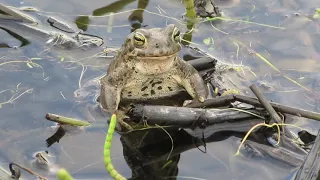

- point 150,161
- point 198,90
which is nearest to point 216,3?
point 198,90

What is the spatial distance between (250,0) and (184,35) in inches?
49.5

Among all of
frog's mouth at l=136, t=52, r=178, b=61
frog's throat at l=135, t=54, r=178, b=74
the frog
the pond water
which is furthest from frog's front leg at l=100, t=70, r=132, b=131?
frog's mouth at l=136, t=52, r=178, b=61

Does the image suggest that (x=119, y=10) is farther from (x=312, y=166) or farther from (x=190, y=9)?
(x=312, y=166)

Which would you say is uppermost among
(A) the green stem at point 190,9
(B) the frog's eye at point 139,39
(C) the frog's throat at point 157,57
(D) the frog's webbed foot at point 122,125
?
(B) the frog's eye at point 139,39

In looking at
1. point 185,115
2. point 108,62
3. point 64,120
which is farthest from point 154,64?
point 108,62

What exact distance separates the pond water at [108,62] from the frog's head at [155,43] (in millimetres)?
803

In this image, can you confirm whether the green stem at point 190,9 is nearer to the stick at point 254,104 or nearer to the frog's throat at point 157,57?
the frog's throat at point 157,57

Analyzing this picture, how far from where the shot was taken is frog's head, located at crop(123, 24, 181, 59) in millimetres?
5020

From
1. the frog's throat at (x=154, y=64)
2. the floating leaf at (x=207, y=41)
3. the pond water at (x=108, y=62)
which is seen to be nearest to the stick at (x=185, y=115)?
the pond water at (x=108, y=62)

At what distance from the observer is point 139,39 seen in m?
5.06

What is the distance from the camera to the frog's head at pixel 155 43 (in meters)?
5.02

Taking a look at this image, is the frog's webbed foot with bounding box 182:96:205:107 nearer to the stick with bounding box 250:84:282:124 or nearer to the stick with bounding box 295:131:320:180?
the stick with bounding box 250:84:282:124

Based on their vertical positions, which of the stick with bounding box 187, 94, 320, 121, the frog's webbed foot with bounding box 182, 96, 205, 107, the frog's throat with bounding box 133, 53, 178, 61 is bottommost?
the frog's webbed foot with bounding box 182, 96, 205, 107

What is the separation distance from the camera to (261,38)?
6695 mm
